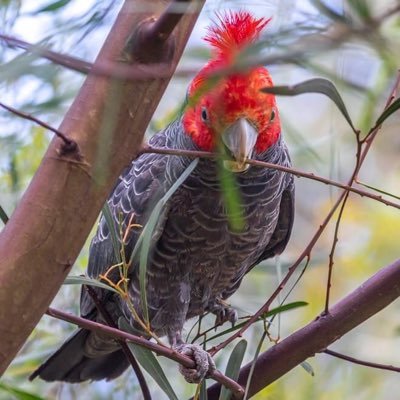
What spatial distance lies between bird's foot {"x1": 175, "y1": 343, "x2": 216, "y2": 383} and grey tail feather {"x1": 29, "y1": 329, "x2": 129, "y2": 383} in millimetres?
440

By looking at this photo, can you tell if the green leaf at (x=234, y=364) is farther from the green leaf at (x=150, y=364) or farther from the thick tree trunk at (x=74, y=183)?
the thick tree trunk at (x=74, y=183)

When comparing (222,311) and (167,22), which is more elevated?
(222,311)

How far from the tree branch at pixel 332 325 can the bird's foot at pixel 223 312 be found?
512mm

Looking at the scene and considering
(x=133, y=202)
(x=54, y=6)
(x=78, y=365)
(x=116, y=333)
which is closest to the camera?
(x=54, y=6)

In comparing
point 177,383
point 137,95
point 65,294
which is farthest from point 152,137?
point 137,95

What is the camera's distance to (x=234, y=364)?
4.05 feet

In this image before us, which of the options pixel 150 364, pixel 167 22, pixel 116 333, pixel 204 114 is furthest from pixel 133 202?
pixel 167 22

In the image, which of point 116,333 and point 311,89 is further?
point 116,333

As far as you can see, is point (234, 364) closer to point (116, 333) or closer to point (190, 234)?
point (116, 333)

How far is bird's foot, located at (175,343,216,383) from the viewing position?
4.71 feet

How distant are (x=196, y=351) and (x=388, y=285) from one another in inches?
19.3

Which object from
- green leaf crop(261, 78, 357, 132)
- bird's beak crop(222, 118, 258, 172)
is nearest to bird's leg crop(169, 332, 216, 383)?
bird's beak crop(222, 118, 258, 172)

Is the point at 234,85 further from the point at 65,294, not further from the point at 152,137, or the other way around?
the point at 65,294

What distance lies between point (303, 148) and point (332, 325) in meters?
0.38
